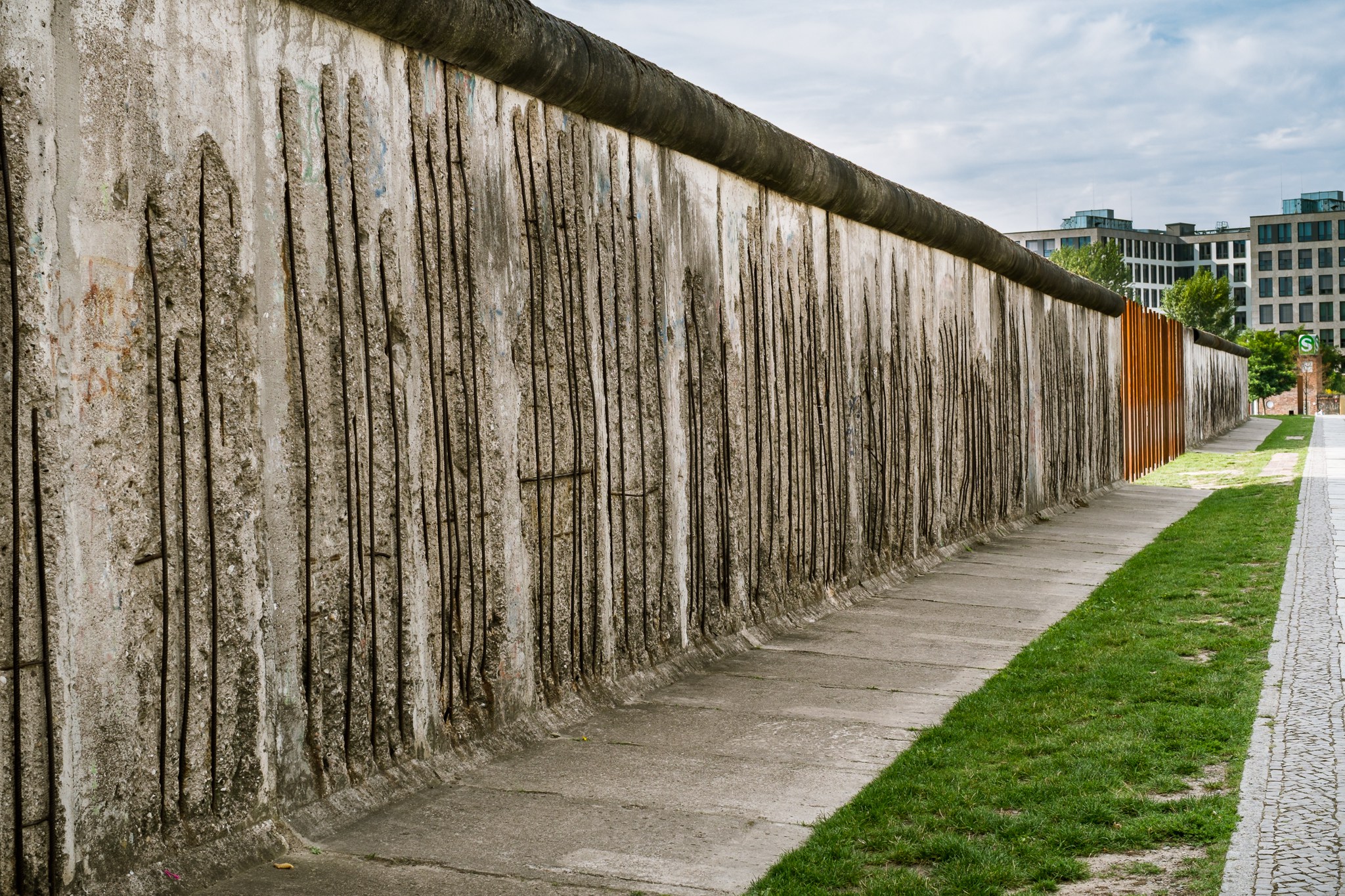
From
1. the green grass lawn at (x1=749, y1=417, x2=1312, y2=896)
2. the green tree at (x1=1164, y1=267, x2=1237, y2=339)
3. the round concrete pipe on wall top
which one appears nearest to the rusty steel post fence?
the round concrete pipe on wall top

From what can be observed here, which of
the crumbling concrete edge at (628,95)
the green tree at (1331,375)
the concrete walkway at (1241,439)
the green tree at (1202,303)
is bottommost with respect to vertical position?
the concrete walkway at (1241,439)

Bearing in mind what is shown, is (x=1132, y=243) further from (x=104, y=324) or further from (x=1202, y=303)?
(x=104, y=324)

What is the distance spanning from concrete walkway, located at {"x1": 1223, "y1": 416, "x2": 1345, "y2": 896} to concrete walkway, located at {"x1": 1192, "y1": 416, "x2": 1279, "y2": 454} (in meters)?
19.7

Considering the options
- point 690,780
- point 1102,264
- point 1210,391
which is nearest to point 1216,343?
point 1210,391

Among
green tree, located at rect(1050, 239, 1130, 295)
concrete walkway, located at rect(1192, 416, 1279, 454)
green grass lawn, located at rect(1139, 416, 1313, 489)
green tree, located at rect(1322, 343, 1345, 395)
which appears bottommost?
green grass lawn, located at rect(1139, 416, 1313, 489)

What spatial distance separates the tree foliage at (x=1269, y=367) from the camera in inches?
2638

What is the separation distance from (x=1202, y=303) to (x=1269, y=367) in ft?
64.1

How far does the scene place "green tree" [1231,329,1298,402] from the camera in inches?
2638

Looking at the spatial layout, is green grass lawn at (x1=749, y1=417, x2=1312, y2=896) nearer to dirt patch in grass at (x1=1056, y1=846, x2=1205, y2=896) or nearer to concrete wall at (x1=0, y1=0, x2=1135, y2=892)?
dirt patch in grass at (x1=1056, y1=846, x2=1205, y2=896)

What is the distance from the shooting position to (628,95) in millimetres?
5469

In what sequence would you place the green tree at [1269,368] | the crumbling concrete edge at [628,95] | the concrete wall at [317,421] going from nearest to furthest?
the concrete wall at [317,421]
the crumbling concrete edge at [628,95]
the green tree at [1269,368]

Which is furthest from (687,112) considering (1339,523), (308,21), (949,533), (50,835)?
(1339,523)

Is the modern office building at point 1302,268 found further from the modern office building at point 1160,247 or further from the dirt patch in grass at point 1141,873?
the dirt patch in grass at point 1141,873

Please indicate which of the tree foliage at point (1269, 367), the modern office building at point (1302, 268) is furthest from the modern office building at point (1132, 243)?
the tree foliage at point (1269, 367)
